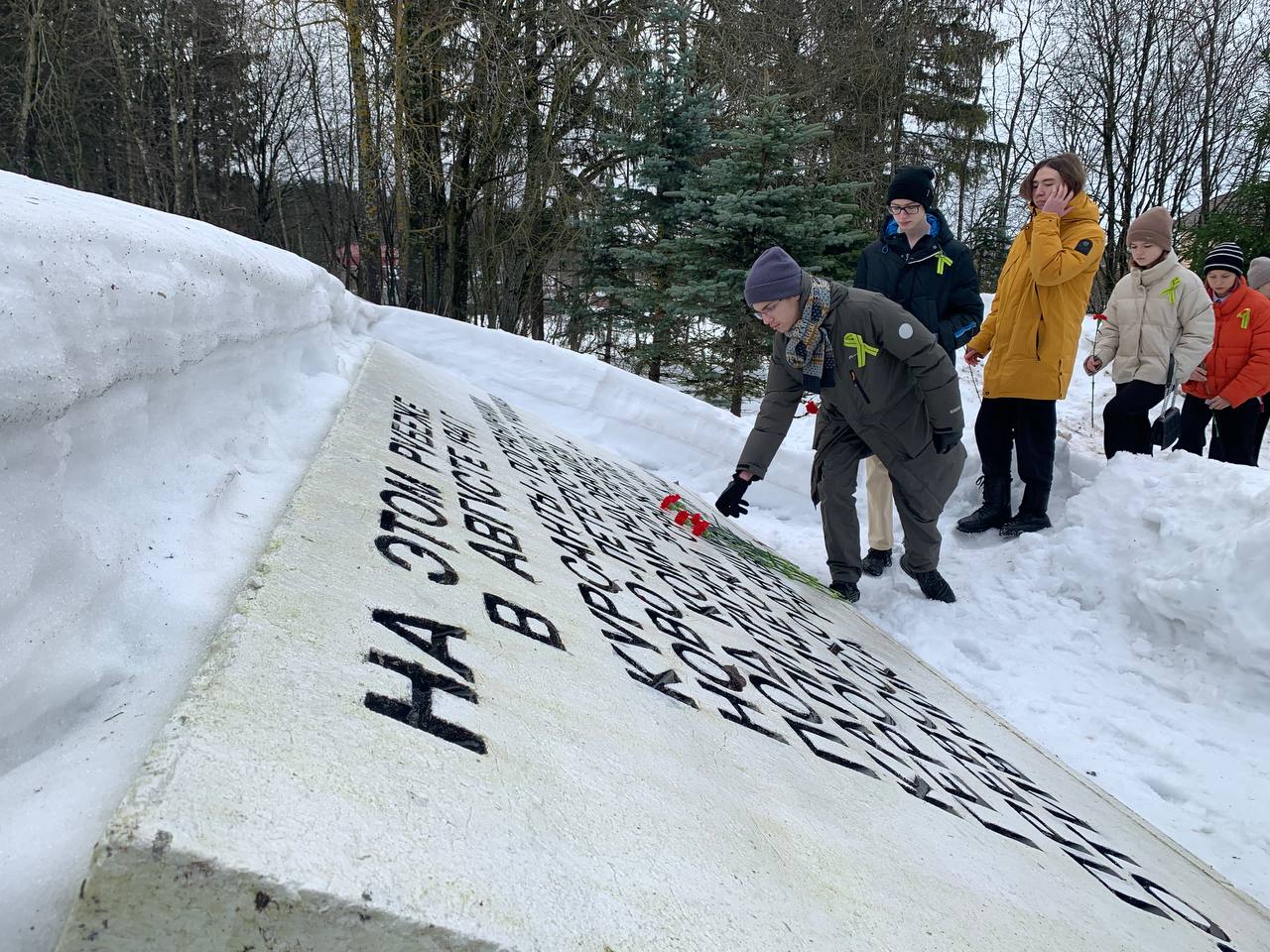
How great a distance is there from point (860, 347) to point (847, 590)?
4.16 ft

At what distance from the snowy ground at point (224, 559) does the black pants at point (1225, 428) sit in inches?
41.8

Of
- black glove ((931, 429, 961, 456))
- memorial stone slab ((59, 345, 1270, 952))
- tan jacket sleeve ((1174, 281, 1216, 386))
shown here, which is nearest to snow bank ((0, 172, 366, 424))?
memorial stone slab ((59, 345, 1270, 952))

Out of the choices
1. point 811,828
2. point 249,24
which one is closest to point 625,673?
point 811,828

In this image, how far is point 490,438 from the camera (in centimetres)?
342

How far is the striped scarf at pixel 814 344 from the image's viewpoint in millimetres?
3442

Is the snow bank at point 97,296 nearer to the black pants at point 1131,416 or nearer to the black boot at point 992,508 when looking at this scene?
the black boot at point 992,508

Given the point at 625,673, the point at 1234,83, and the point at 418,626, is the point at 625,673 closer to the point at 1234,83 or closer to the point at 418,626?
the point at 418,626

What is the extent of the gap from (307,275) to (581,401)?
3.41 meters

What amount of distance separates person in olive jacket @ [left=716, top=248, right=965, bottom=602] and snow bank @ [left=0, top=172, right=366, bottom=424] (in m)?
2.02

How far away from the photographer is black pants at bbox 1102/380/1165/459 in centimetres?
452

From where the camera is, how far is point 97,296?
1326 millimetres

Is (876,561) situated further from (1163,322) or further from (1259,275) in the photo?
(1259,275)

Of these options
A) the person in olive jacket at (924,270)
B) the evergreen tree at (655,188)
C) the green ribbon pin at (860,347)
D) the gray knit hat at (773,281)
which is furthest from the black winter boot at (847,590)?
the evergreen tree at (655,188)

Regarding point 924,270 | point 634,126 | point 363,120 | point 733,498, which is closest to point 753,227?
point 634,126
